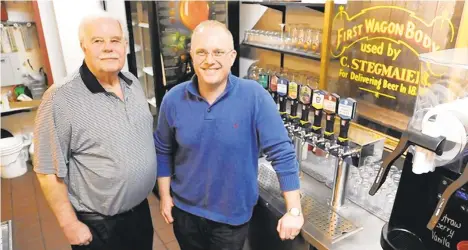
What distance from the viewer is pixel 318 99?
163 cm

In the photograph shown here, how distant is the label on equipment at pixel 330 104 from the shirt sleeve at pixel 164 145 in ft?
2.36

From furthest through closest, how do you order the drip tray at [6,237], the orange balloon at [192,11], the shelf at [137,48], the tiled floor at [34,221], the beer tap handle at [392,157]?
the shelf at [137,48] < the orange balloon at [192,11] < the tiled floor at [34,221] < the drip tray at [6,237] < the beer tap handle at [392,157]

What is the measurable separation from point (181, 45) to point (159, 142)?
205cm

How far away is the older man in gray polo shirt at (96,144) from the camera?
138 centimetres

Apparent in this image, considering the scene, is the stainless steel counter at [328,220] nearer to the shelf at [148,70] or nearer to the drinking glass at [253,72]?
the drinking glass at [253,72]

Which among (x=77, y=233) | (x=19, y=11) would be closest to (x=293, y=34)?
(x=77, y=233)

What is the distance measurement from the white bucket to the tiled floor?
0.32 ft

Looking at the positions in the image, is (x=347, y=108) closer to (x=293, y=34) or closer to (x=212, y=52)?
(x=212, y=52)

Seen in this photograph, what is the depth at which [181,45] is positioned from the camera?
3.45m

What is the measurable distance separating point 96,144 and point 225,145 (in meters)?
0.54

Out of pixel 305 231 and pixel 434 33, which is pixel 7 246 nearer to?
pixel 305 231

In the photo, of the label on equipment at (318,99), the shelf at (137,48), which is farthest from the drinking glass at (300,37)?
the shelf at (137,48)

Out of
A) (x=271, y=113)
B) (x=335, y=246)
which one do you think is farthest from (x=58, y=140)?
(x=335, y=246)

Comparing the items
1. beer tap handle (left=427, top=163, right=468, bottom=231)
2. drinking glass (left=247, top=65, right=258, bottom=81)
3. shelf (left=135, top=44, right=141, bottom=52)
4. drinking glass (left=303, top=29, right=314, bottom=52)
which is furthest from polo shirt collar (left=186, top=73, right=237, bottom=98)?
shelf (left=135, top=44, right=141, bottom=52)
